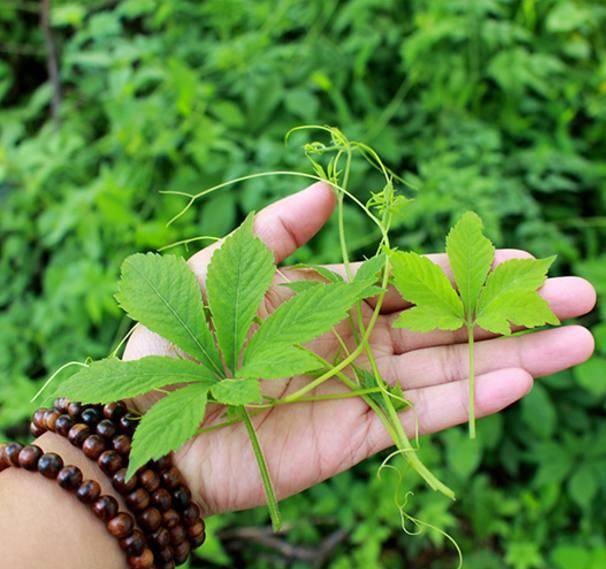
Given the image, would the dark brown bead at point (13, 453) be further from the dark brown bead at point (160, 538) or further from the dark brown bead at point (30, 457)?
the dark brown bead at point (160, 538)

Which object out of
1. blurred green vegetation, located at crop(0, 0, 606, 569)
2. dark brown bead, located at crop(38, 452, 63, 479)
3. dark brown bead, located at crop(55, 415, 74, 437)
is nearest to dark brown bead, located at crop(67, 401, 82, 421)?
dark brown bead, located at crop(55, 415, 74, 437)

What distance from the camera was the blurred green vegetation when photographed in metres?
2.18

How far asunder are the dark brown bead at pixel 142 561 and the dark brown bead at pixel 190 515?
11cm

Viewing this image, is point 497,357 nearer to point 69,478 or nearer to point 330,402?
point 330,402

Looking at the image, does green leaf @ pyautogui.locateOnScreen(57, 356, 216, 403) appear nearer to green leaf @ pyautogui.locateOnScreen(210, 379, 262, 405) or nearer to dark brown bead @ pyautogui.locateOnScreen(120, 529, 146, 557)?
green leaf @ pyautogui.locateOnScreen(210, 379, 262, 405)

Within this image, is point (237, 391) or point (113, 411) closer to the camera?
point (237, 391)

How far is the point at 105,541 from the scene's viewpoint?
1.28 meters

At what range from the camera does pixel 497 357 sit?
153 centimetres

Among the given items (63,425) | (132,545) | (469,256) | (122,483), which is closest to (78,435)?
(63,425)

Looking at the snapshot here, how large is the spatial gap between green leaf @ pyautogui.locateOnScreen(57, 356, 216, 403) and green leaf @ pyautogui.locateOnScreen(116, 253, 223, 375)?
5 centimetres

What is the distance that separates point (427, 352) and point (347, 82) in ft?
4.85

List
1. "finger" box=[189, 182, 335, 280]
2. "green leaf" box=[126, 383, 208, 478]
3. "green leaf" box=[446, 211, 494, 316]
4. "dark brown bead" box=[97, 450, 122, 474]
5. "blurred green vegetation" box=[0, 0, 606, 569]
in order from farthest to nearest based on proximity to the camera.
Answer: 1. "blurred green vegetation" box=[0, 0, 606, 569]
2. "finger" box=[189, 182, 335, 280]
3. "green leaf" box=[446, 211, 494, 316]
4. "dark brown bead" box=[97, 450, 122, 474]
5. "green leaf" box=[126, 383, 208, 478]

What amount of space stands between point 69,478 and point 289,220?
772mm

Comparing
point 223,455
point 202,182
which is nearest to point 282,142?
point 202,182
